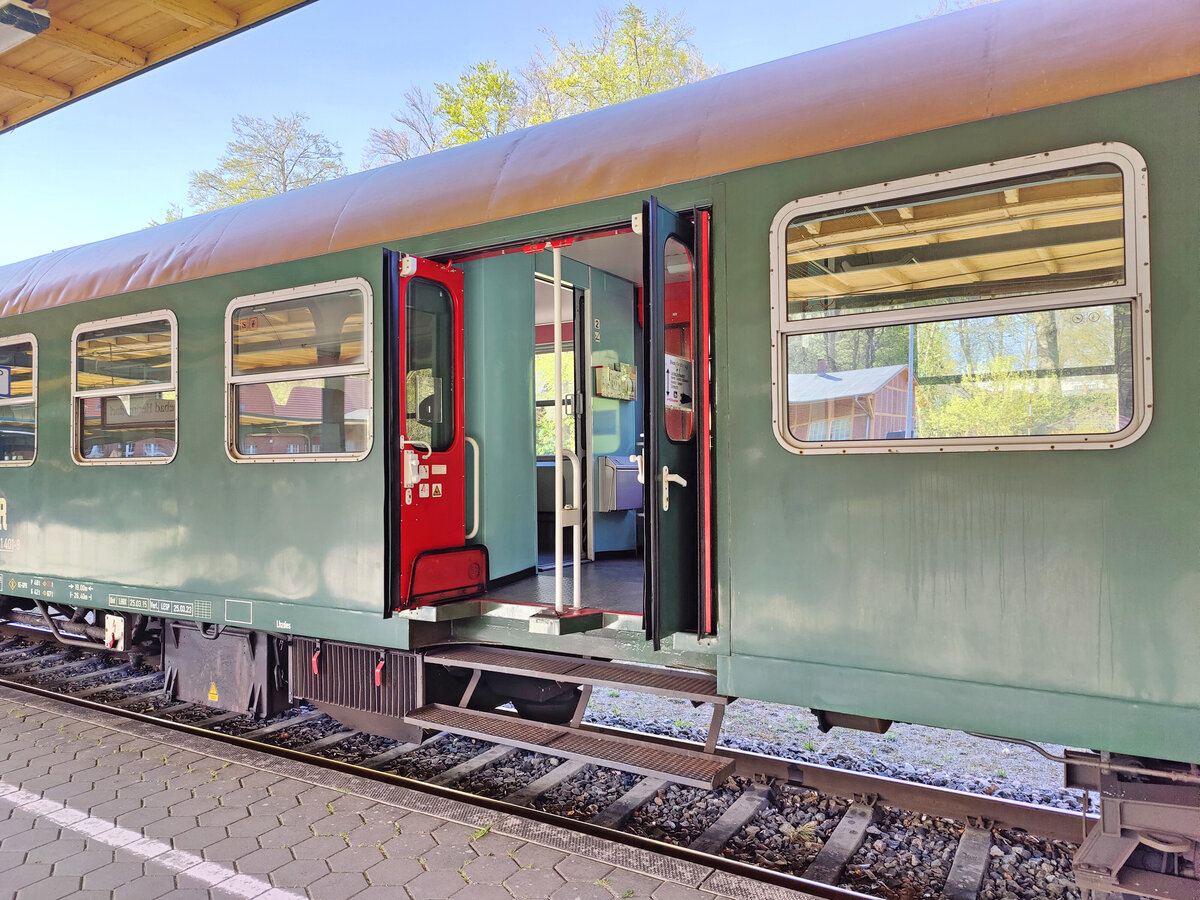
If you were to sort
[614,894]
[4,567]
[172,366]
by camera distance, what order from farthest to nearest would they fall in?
1. [4,567]
2. [172,366]
3. [614,894]

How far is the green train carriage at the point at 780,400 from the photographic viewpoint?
2430mm

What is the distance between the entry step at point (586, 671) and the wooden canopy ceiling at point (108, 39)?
11.7 ft

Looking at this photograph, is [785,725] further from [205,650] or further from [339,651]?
[205,650]

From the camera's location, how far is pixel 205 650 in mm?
5051

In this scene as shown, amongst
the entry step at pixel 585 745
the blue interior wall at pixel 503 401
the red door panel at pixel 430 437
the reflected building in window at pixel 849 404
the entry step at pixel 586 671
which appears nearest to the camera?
the reflected building in window at pixel 849 404

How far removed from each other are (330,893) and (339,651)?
169 centimetres

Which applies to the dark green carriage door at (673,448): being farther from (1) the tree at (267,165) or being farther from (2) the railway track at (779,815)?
Result: (1) the tree at (267,165)

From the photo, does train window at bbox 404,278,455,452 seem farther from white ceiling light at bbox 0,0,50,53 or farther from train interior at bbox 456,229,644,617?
white ceiling light at bbox 0,0,50,53

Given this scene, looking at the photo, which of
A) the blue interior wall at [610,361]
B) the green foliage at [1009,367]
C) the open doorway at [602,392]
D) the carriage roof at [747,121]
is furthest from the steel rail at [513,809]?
the carriage roof at [747,121]

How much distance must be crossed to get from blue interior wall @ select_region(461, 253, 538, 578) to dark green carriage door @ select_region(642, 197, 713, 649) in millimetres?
1572

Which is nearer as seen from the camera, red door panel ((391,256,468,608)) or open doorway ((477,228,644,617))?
red door panel ((391,256,468,608))

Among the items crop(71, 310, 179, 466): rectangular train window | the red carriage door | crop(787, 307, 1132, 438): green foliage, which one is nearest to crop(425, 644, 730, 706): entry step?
the red carriage door

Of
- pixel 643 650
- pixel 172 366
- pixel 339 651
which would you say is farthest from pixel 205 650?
pixel 643 650

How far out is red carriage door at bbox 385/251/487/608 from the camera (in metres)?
3.73
